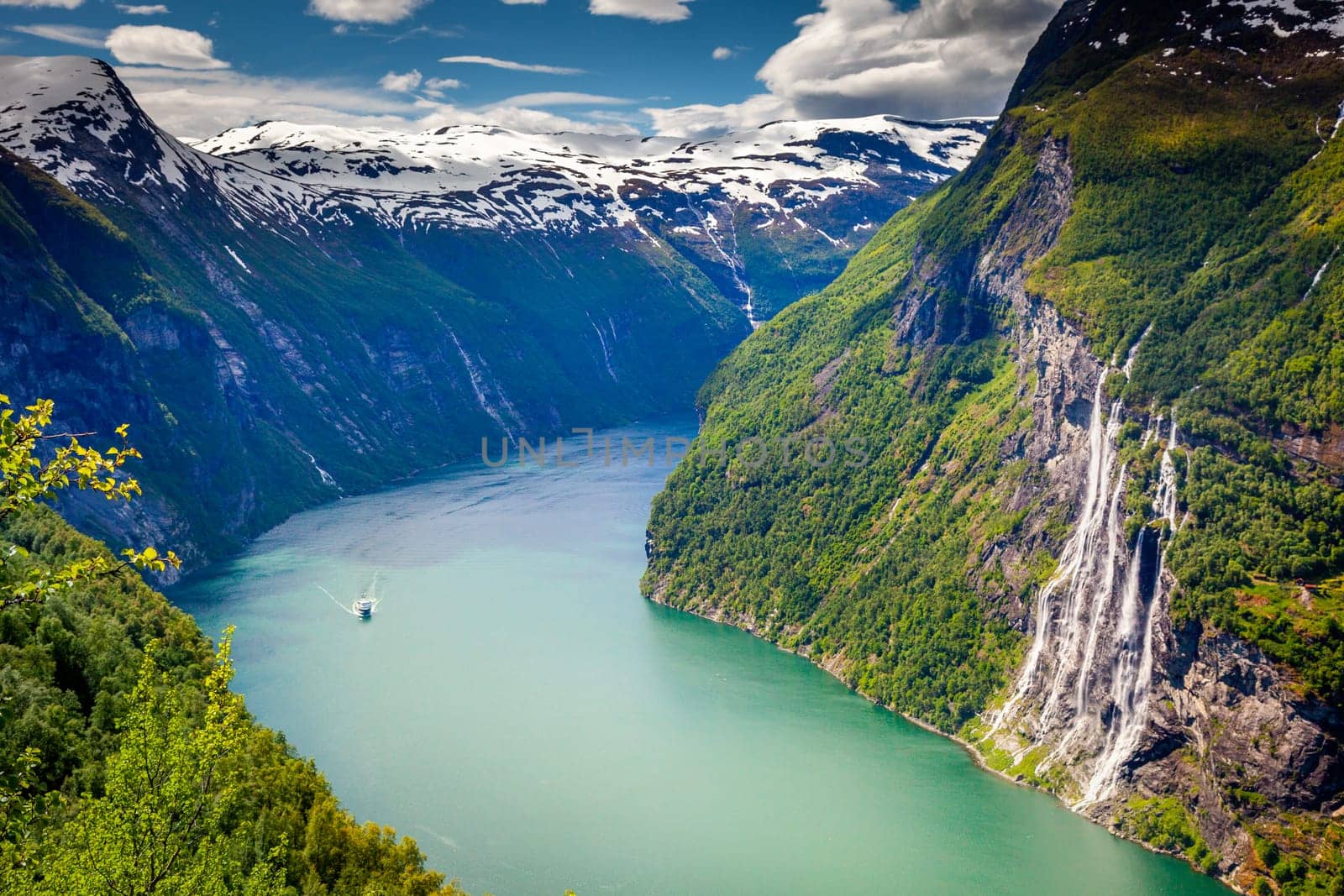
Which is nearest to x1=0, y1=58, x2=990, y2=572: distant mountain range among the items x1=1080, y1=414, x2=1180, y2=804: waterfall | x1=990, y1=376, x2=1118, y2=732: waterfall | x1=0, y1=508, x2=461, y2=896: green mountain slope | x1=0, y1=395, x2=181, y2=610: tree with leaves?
x1=0, y1=508, x2=461, y2=896: green mountain slope

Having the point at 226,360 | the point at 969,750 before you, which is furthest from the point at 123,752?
the point at 226,360

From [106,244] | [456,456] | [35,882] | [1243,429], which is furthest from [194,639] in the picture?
[456,456]

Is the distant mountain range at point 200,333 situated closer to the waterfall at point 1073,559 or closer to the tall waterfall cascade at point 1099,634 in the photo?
the waterfall at point 1073,559

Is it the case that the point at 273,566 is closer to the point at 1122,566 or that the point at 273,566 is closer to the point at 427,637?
the point at 427,637

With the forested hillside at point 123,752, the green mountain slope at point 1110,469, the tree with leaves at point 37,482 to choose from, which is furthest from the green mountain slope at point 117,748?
the green mountain slope at point 1110,469

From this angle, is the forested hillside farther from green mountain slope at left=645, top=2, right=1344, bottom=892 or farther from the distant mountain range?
the distant mountain range

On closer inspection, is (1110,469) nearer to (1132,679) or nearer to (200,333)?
(1132,679)
